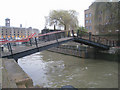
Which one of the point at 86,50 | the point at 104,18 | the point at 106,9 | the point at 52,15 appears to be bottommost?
the point at 86,50

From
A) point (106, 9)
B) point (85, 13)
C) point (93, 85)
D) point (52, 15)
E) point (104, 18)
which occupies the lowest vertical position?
point (93, 85)

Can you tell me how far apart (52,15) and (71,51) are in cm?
2159

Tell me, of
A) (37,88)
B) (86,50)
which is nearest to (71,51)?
(86,50)

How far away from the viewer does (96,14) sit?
15.1 meters

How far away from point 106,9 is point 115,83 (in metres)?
10.2

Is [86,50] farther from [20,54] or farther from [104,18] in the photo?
[20,54]

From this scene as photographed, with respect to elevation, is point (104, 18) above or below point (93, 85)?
above

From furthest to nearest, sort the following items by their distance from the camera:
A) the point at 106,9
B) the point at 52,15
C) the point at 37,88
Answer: the point at 52,15
the point at 106,9
the point at 37,88

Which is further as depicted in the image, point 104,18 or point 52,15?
point 52,15

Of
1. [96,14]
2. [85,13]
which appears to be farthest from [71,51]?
[85,13]

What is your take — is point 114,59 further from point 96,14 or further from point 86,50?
point 96,14

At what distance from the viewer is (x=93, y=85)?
670cm

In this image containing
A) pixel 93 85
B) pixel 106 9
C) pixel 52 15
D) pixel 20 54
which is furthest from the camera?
pixel 52 15

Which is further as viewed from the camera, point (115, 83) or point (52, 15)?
point (52, 15)
